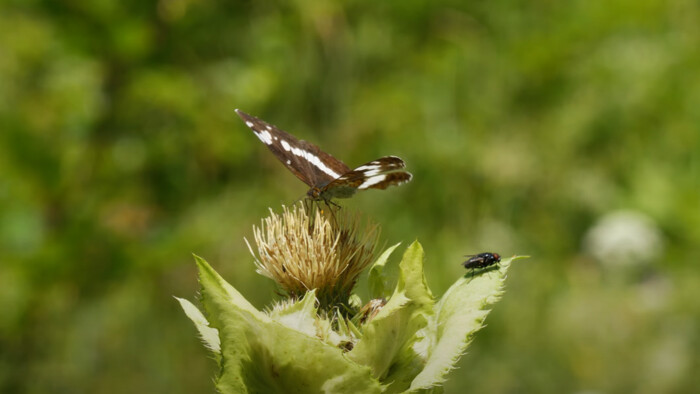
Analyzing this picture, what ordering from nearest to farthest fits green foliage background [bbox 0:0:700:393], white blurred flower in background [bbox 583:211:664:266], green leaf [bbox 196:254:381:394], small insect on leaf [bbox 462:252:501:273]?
green leaf [bbox 196:254:381:394], small insect on leaf [bbox 462:252:501:273], green foliage background [bbox 0:0:700:393], white blurred flower in background [bbox 583:211:664:266]

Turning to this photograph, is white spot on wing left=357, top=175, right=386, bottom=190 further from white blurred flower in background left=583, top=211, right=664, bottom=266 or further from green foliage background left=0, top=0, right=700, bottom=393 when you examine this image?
white blurred flower in background left=583, top=211, right=664, bottom=266

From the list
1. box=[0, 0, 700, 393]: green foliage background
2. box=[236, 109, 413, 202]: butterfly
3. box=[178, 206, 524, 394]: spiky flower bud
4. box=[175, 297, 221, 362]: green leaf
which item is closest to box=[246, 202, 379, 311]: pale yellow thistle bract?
box=[178, 206, 524, 394]: spiky flower bud

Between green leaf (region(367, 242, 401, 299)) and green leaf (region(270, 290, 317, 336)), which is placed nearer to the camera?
green leaf (region(270, 290, 317, 336))

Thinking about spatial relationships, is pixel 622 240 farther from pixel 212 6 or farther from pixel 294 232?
pixel 294 232

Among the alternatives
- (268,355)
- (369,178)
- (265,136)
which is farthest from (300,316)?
(265,136)

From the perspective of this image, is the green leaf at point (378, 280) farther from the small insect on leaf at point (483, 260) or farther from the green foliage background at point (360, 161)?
the green foliage background at point (360, 161)

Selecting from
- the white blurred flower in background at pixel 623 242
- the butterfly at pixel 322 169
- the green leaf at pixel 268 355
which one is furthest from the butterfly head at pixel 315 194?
the white blurred flower in background at pixel 623 242
